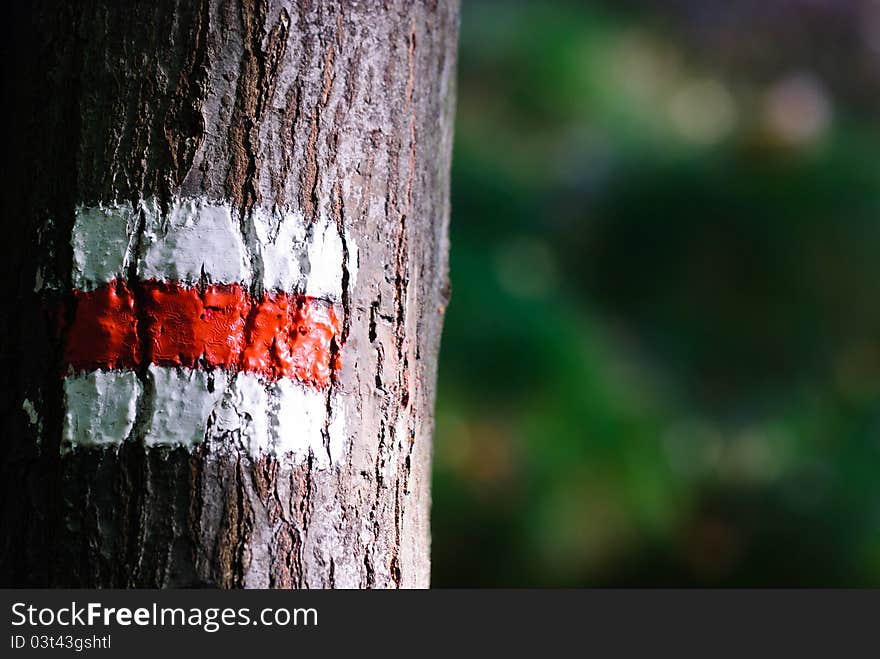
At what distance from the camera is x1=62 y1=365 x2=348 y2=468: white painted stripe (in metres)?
0.57

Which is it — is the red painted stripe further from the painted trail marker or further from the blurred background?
the blurred background

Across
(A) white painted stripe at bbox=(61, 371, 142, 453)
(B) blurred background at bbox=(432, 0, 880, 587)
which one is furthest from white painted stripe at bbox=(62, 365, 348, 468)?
(B) blurred background at bbox=(432, 0, 880, 587)

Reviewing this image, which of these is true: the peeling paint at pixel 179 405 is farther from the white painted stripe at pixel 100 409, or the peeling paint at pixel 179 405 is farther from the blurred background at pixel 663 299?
the blurred background at pixel 663 299

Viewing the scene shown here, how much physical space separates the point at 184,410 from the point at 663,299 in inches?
105

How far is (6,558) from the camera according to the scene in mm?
590

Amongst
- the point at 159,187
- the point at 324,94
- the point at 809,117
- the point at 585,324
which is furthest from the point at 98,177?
the point at 809,117

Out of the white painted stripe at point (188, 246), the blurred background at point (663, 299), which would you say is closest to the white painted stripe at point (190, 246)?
the white painted stripe at point (188, 246)

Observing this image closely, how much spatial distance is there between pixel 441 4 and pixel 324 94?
0.14 metres

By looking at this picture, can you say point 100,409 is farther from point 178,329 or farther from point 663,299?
point 663,299

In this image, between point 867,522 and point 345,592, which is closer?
point 345,592

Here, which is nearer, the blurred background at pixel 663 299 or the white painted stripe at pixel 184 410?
the white painted stripe at pixel 184 410

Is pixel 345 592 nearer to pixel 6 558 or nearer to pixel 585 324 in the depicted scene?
pixel 6 558

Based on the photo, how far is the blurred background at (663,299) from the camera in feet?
8.16

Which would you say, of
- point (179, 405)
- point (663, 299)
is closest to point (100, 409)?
point (179, 405)
